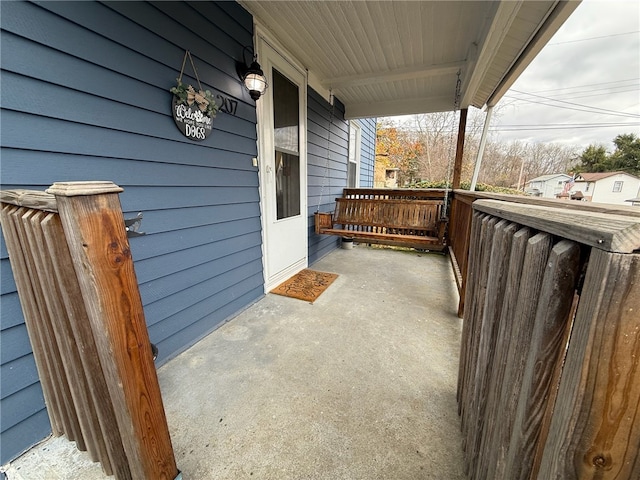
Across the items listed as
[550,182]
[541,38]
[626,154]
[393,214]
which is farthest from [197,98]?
[550,182]

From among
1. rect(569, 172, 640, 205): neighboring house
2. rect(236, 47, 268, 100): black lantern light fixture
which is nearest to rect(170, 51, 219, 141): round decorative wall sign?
rect(236, 47, 268, 100): black lantern light fixture

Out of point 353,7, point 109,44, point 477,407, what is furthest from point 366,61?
point 477,407

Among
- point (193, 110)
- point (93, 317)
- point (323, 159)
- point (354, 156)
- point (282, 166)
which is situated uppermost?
point (354, 156)

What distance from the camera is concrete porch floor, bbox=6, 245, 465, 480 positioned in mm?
1181

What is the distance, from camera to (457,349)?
1986 mm

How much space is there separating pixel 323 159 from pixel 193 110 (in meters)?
2.68

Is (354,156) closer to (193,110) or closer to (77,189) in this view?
(193,110)

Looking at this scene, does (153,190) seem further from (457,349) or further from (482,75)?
(482,75)

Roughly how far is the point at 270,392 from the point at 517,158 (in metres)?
16.0

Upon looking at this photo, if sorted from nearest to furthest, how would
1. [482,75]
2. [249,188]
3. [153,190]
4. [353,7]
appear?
[153,190] < [353,7] < [249,188] < [482,75]

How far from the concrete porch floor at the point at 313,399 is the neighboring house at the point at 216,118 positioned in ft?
1.10

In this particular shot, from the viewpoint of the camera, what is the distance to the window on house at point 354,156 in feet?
19.3

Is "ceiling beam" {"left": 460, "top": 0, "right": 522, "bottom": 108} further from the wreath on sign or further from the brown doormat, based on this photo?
the brown doormat

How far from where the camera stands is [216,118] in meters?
2.11
